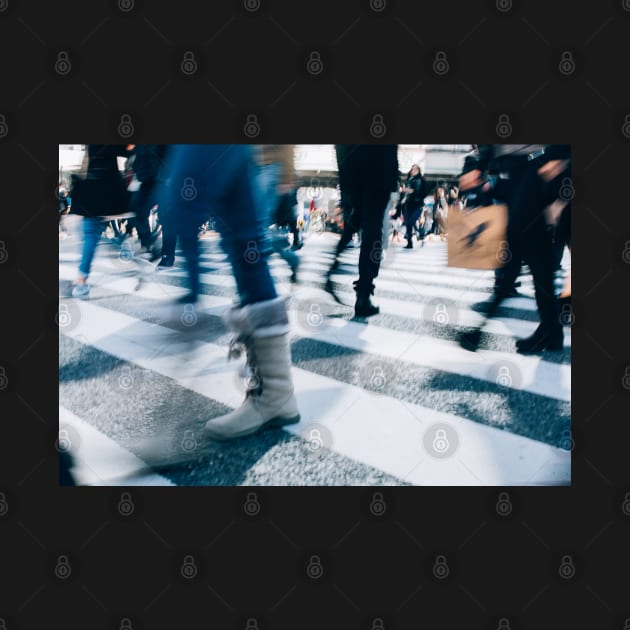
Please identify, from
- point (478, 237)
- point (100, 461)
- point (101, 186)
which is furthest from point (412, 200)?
point (100, 461)

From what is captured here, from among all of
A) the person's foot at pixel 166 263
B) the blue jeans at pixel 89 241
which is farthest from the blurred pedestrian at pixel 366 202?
the blue jeans at pixel 89 241

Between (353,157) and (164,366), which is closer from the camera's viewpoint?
(353,157)

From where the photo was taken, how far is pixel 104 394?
2414mm

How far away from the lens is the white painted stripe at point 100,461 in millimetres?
2186

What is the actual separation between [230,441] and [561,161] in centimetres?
169

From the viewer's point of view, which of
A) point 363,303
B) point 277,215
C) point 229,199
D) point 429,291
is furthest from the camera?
point 363,303

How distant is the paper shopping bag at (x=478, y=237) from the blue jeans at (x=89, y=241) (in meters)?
1.50

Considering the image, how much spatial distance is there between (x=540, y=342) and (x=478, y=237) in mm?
526

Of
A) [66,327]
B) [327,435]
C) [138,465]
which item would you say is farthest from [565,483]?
[66,327]

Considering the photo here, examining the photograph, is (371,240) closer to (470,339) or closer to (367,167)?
(367,167)

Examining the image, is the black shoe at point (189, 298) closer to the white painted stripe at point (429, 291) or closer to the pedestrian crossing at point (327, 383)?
the pedestrian crossing at point (327, 383)

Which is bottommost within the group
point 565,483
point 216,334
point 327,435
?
point 565,483

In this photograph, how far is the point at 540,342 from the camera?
8.05ft

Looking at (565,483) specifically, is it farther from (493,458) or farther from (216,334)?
(216,334)
